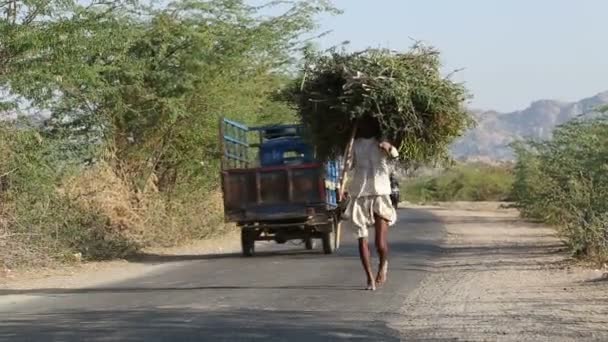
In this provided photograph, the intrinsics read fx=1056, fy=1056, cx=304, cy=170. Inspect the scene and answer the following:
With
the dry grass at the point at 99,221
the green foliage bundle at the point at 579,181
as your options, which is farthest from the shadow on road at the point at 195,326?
the green foliage bundle at the point at 579,181

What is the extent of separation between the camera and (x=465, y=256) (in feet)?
69.4

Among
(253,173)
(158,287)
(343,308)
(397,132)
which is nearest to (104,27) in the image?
(253,173)

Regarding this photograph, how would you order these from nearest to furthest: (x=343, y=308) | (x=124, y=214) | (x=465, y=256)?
(x=343, y=308), (x=465, y=256), (x=124, y=214)

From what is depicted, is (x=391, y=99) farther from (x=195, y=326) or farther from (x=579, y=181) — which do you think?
(x=579, y=181)

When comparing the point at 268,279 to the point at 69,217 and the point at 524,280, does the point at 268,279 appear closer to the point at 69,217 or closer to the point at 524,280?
the point at 524,280

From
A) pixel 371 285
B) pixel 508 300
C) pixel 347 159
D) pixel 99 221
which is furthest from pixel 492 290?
pixel 99 221

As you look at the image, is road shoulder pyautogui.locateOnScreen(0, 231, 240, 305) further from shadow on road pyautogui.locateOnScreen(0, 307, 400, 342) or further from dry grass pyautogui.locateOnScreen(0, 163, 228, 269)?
shadow on road pyautogui.locateOnScreen(0, 307, 400, 342)

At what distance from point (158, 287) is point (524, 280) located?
5.33 meters

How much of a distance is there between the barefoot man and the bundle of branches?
28 centimetres

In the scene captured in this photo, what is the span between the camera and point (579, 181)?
22109 millimetres

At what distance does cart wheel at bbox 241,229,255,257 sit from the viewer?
22031 millimetres

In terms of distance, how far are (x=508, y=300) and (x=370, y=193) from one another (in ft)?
6.85

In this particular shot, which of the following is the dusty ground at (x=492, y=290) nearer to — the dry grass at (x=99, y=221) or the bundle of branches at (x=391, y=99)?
the dry grass at (x=99, y=221)

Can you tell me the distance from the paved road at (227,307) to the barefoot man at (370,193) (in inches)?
29.1
